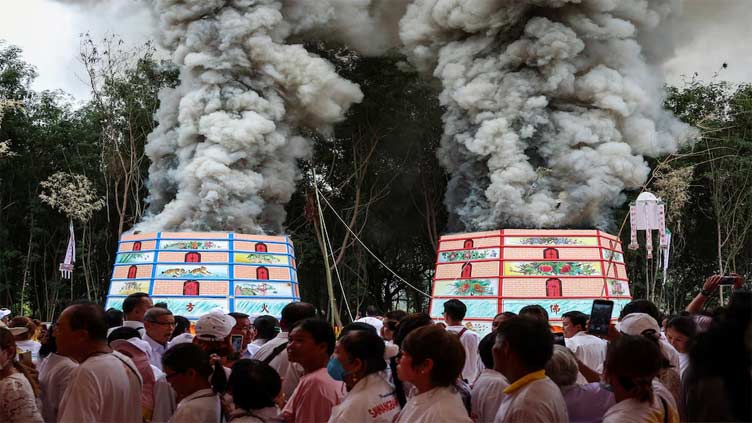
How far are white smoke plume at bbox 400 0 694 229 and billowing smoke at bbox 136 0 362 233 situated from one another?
151 inches

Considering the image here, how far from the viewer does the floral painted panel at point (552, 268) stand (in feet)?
59.3

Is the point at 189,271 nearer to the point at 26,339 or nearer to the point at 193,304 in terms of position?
the point at 193,304

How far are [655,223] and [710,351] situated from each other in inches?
558

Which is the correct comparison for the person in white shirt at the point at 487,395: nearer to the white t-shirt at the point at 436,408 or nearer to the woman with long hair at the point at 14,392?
the white t-shirt at the point at 436,408

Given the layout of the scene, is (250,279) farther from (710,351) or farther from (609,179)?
(710,351)

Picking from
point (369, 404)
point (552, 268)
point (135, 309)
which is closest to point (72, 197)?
point (552, 268)

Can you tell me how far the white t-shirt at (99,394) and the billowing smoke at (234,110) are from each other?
53.7ft

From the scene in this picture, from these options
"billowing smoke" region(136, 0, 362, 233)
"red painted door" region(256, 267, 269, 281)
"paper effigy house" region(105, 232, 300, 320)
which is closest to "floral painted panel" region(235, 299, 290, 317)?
"paper effigy house" region(105, 232, 300, 320)

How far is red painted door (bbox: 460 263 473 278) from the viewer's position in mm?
18861

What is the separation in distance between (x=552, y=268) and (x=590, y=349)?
36.7 feet

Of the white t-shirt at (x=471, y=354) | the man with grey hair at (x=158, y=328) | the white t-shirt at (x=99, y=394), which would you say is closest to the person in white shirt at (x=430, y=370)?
the white t-shirt at (x=99, y=394)

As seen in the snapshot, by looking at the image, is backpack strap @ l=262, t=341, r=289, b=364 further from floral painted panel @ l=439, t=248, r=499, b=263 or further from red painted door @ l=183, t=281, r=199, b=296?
red painted door @ l=183, t=281, r=199, b=296

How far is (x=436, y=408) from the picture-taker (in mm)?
3984

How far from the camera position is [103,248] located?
28.3m
